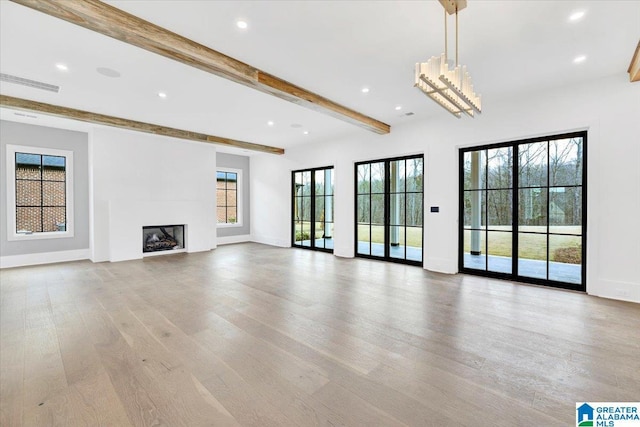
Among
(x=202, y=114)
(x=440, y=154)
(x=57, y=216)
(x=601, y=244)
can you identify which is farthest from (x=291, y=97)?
(x=57, y=216)

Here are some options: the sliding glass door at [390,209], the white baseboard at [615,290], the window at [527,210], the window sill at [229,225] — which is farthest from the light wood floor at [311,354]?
the window sill at [229,225]

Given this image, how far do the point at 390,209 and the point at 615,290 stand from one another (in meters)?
3.81

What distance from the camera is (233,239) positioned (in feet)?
32.6

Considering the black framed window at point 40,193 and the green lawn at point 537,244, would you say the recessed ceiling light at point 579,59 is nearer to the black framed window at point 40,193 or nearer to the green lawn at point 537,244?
the green lawn at point 537,244

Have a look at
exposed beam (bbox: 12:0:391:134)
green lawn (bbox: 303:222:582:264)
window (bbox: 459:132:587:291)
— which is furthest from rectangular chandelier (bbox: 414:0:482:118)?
green lawn (bbox: 303:222:582:264)

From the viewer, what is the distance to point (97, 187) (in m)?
6.67

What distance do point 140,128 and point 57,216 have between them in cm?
296

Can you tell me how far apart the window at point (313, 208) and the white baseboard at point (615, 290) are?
17.5ft

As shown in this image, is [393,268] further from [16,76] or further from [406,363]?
[16,76]

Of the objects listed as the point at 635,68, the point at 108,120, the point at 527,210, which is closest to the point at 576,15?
the point at 635,68

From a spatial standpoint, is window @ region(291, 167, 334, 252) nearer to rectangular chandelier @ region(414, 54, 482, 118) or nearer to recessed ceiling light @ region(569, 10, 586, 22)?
rectangular chandelier @ region(414, 54, 482, 118)

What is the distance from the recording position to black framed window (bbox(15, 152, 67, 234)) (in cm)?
621

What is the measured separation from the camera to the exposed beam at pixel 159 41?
2471mm

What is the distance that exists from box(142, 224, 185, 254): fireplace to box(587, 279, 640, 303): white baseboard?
8888 millimetres
